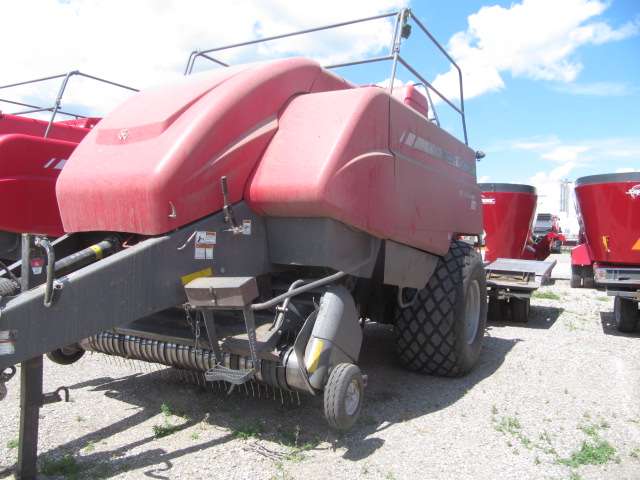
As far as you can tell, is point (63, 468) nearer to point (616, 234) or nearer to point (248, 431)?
point (248, 431)

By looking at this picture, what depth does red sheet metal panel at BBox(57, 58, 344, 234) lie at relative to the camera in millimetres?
2908

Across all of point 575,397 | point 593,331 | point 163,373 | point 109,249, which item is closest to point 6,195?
point 163,373

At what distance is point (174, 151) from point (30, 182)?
3.29m

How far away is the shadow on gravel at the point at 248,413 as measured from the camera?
10.2 feet

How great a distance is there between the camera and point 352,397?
3.10 m

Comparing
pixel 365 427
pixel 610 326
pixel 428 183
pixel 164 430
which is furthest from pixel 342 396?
pixel 610 326

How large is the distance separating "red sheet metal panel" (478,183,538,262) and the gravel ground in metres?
4.47

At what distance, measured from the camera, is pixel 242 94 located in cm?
324

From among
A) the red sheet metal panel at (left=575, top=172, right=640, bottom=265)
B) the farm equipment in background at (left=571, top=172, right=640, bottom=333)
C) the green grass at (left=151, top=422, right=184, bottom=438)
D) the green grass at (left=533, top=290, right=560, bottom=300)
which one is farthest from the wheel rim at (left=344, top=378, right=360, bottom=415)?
the green grass at (left=533, top=290, right=560, bottom=300)

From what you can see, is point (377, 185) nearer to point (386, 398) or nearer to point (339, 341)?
point (339, 341)

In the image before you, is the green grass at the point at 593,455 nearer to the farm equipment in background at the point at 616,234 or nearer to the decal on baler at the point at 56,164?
the farm equipment in background at the point at 616,234

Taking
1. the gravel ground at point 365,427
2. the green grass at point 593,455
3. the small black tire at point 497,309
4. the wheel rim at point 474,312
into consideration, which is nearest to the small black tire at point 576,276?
the small black tire at point 497,309

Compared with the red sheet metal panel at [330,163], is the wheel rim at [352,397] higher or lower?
lower

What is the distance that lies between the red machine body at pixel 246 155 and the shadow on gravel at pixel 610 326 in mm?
4310
